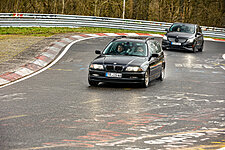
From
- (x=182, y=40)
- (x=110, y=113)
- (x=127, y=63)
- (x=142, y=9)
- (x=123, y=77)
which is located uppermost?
(x=127, y=63)

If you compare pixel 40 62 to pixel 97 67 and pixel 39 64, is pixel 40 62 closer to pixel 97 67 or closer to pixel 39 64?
pixel 39 64

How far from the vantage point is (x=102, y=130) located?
7.80m

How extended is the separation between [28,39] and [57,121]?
16.9 meters

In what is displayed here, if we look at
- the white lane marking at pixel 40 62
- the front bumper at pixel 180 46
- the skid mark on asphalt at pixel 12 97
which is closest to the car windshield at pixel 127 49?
the skid mark on asphalt at pixel 12 97

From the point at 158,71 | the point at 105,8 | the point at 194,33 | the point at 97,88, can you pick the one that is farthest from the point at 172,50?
the point at 105,8

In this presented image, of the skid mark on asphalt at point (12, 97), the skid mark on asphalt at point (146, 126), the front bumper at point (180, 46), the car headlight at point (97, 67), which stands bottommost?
the front bumper at point (180, 46)

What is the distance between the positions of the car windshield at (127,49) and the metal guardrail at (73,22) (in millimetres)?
20942

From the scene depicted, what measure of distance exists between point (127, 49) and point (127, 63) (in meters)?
1.15

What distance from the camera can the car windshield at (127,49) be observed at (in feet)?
44.9

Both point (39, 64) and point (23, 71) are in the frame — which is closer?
point (23, 71)

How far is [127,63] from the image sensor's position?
1275 cm

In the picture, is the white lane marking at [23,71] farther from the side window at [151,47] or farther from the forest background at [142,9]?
the forest background at [142,9]

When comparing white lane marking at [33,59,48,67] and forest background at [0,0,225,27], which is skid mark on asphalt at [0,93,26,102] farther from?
forest background at [0,0,225,27]

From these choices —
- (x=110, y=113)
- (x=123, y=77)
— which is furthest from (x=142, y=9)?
(x=110, y=113)
